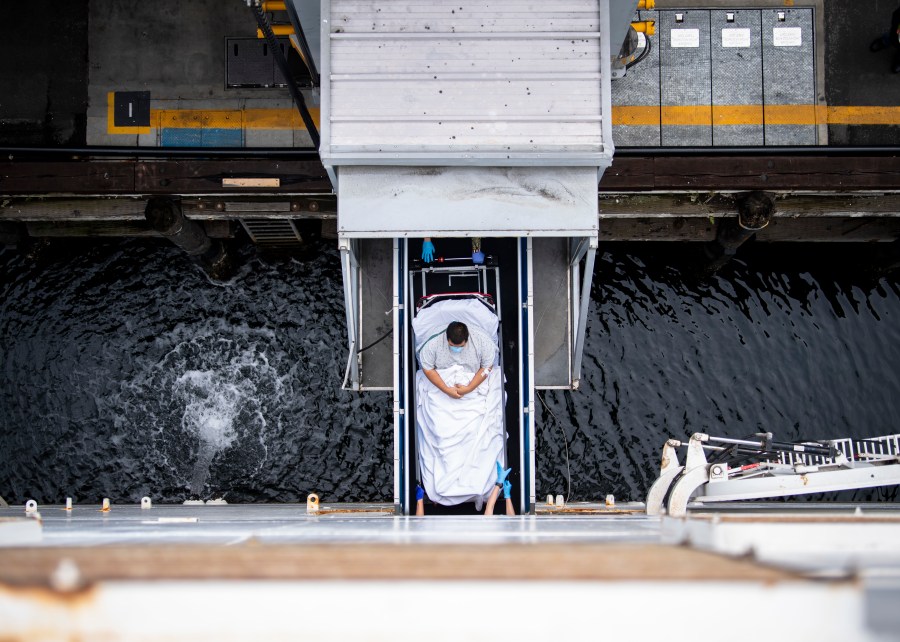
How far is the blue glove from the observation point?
7.69 metres

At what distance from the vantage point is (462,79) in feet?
20.8

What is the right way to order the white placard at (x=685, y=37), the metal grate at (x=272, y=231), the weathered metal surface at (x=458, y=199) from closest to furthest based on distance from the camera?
1. the weathered metal surface at (x=458, y=199)
2. the white placard at (x=685, y=37)
3. the metal grate at (x=272, y=231)

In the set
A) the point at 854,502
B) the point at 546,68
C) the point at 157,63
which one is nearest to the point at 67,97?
the point at 157,63

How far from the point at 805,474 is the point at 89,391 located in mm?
8229

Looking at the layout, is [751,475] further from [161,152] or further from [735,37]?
[161,152]

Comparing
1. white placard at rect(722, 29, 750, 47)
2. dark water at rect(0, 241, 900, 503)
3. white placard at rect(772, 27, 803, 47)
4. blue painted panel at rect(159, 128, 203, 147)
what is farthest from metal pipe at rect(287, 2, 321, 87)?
white placard at rect(772, 27, 803, 47)

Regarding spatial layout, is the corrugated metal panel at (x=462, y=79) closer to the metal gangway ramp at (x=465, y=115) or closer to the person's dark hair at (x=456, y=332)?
the metal gangway ramp at (x=465, y=115)

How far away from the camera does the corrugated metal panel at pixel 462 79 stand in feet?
20.7

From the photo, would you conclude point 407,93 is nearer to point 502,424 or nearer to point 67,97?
point 502,424

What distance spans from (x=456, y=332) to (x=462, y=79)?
7.07ft

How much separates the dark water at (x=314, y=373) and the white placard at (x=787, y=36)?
99.4 inches

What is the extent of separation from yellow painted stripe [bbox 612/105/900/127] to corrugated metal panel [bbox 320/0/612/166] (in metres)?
2.69

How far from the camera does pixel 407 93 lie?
6359 mm

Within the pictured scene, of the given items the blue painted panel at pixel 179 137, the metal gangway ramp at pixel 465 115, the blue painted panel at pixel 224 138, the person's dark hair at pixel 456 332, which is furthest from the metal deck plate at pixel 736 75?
the blue painted panel at pixel 179 137
